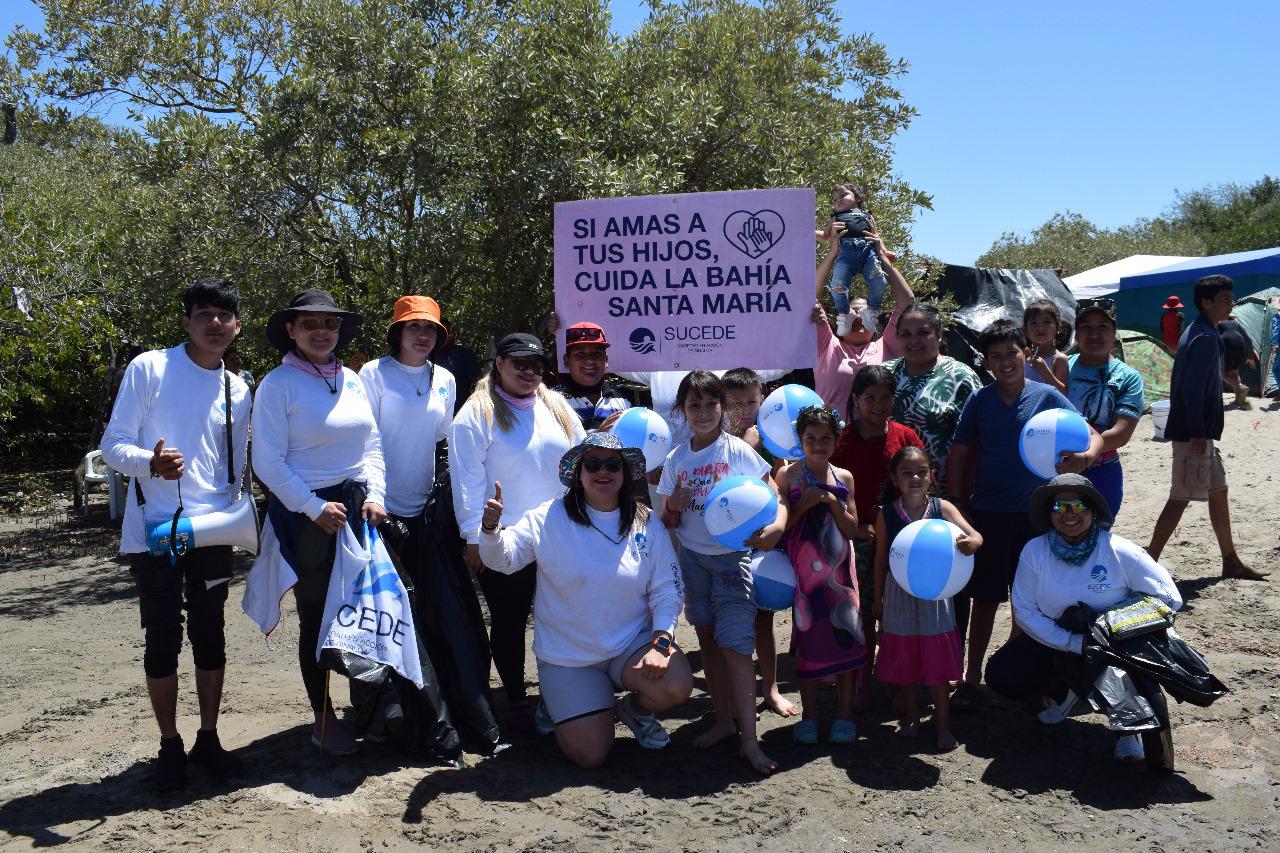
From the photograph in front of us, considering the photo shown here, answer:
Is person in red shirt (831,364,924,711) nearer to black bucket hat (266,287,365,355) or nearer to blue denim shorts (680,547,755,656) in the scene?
blue denim shorts (680,547,755,656)

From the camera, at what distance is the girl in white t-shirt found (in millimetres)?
4465

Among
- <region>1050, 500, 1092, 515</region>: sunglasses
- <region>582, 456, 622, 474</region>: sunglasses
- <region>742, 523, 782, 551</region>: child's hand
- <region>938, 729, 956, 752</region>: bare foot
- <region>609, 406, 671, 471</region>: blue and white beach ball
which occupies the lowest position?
<region>938, 729, 956, 752</region>: bare foot

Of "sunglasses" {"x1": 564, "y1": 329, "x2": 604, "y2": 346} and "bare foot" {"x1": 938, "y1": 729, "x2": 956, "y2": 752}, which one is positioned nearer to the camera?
"bare foot" {"x1": 938, "y1": 729, "x2": 956, "y2": 752}

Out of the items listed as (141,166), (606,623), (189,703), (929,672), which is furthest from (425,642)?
(141,166)

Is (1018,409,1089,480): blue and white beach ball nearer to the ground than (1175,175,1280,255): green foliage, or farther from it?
nearer to the ground

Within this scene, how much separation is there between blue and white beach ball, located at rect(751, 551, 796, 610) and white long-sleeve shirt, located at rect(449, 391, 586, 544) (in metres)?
0.94

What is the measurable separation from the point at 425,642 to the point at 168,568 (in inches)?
43.9

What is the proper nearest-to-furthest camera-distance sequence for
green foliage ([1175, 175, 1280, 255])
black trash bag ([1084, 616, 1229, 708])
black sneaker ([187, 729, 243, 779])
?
black trash bag ([1084, 616, 1229, 708]) < black sneaker ([187, 729, 243, 779]) < green foliage ([1175, 175, 1280, 255])

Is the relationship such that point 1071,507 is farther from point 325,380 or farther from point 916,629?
point 325,380

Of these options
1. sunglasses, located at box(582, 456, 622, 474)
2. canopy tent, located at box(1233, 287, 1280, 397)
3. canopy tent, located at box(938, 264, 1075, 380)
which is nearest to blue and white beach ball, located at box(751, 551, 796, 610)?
sunglasses, located at box(582, 456, 622, 474)

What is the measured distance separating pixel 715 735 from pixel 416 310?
2258 millimetres

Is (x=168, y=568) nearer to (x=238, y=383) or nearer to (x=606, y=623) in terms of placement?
(x=238, y=383)

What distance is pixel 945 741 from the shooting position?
14.4ft

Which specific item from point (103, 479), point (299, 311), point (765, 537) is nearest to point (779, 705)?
A: point (765, 537)
